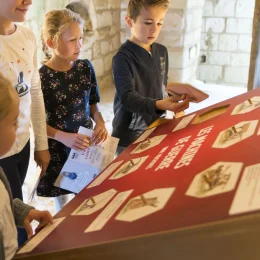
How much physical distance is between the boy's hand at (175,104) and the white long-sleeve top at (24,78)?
1.38 ft

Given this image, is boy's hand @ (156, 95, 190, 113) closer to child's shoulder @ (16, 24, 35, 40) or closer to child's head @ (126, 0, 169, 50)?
child's head @ (126, 0, 169, 50)

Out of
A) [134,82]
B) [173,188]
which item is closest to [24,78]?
[134,82]

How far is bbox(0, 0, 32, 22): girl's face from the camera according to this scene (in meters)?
1.03

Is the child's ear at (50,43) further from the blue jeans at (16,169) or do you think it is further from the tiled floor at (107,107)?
the tiled floor at (107,107)

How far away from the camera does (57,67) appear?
1365mm

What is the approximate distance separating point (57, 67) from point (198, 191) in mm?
934

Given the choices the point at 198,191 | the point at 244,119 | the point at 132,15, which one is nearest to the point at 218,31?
the point at 132,15

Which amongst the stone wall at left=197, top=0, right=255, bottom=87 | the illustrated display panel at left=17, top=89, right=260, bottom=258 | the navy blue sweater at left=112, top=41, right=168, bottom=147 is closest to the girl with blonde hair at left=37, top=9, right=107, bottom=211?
the navy blue sweater at left=112, top=41, right=168, bottom=147

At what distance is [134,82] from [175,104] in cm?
27

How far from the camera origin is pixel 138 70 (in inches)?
54.5

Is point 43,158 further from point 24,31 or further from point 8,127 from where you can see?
point 8,127

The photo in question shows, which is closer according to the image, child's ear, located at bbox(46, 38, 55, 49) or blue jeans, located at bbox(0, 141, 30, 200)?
blue jeans, located at bbox(0, 141, 30, 200)

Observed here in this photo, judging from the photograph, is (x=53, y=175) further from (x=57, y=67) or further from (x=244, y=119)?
(x=244, y=119)

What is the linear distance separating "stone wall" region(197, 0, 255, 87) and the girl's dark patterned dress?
148 inches
